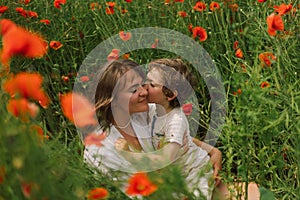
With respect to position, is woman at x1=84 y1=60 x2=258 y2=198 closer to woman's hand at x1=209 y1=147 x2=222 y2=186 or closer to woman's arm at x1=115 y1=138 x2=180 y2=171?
woman's arm at x1=115 y1=138 x2=180 y2=171

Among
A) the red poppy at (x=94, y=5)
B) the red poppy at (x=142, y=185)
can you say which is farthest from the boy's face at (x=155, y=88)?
the red poppy at (x=142, y=185)

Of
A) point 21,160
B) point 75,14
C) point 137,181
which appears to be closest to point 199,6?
point 75,14

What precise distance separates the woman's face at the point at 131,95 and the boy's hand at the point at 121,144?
0.12 meters

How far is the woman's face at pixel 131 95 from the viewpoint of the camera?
214 cm

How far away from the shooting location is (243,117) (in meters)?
1.40

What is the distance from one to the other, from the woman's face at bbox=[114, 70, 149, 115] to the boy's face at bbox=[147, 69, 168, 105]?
16 cm

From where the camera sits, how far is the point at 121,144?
206 centimetres

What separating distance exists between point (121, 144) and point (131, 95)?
0.62 feet

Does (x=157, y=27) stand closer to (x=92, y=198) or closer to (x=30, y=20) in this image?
(x=30, y=20)

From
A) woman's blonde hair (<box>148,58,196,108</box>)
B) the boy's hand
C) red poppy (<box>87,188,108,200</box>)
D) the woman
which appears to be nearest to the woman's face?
the woman

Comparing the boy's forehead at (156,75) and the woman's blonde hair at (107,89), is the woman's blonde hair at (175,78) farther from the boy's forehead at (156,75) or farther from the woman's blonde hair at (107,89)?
the woman's blonde hair at (107,89)

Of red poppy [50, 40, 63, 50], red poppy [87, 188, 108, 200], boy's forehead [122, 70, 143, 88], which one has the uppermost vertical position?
red poppy [87, 188, 108, 200]

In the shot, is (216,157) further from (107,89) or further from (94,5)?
(94,5)

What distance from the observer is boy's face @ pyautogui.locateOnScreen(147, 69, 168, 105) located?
7.75 ft
